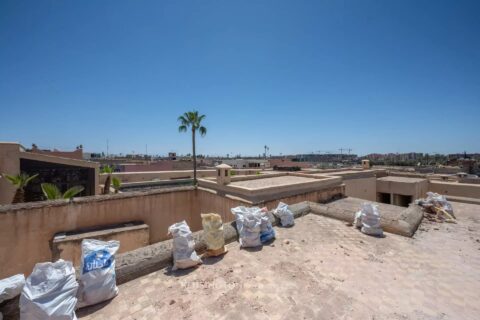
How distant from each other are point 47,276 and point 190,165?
3430cm

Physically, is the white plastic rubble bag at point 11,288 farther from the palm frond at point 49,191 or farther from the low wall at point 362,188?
the low wall at point 362,188

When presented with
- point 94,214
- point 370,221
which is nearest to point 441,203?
point 370,221

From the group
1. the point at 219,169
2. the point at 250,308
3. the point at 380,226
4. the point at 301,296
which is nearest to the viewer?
the point at 250,308

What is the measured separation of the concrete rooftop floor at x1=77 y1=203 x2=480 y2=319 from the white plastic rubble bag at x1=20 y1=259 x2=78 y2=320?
480 millimetres

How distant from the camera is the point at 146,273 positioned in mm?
4625

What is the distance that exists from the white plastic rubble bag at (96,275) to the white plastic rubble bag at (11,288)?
0.73 meters

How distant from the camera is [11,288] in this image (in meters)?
3.18

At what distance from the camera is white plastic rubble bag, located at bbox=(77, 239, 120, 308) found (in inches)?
143

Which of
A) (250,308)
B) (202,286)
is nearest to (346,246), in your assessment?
(250,308)

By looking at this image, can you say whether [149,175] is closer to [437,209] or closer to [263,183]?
[263,183]

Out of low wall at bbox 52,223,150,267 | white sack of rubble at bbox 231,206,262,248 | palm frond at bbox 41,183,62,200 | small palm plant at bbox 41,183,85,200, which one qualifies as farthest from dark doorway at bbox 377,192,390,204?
palm frond at bbox 41,183,62,200

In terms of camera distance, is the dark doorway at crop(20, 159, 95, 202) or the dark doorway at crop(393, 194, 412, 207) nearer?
the dark doorway at crop(20, 159, 95, 202)

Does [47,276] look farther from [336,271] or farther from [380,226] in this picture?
[380,226]

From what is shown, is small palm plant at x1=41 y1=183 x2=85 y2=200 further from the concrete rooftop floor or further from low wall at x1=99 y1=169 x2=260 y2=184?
the concrete rooftop floor
